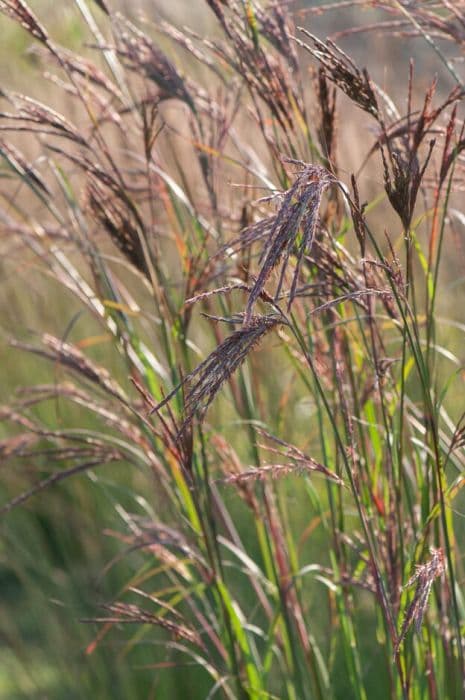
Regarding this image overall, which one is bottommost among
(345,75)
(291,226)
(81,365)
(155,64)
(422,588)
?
(422,588)

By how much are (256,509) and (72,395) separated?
0.38m

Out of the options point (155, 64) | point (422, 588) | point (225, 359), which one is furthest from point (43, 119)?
point (422, 588)

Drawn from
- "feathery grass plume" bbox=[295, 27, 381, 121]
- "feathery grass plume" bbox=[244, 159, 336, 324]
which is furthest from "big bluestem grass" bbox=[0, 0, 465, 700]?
"feathery grass plume" bbox=[244, 159, 336, 324]

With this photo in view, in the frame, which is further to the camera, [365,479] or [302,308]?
[302,308]

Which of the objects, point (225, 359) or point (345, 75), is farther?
point (345, 75)

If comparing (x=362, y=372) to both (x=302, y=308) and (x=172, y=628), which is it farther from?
(x=172, y=628)

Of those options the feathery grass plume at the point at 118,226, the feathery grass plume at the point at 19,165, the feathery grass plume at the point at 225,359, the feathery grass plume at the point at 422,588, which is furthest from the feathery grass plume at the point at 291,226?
the feathery grass plume at the point at 19,165

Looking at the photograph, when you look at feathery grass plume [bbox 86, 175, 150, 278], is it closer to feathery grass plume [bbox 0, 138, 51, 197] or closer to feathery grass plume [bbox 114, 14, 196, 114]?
feathery grass plume [bbox 0, 138, 51, 197]

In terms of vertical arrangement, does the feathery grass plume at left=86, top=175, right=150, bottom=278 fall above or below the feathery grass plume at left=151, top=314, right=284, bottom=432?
above

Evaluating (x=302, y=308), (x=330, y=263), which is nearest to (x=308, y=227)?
(x=330, y=263)

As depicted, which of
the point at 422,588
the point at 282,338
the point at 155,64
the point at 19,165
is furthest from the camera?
the point at 155,64

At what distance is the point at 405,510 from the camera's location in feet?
5.37

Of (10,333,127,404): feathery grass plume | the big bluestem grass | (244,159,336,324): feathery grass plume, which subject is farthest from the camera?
(10,333,127,404): feathery grass plume

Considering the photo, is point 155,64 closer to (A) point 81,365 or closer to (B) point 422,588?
(A) point 81,365
